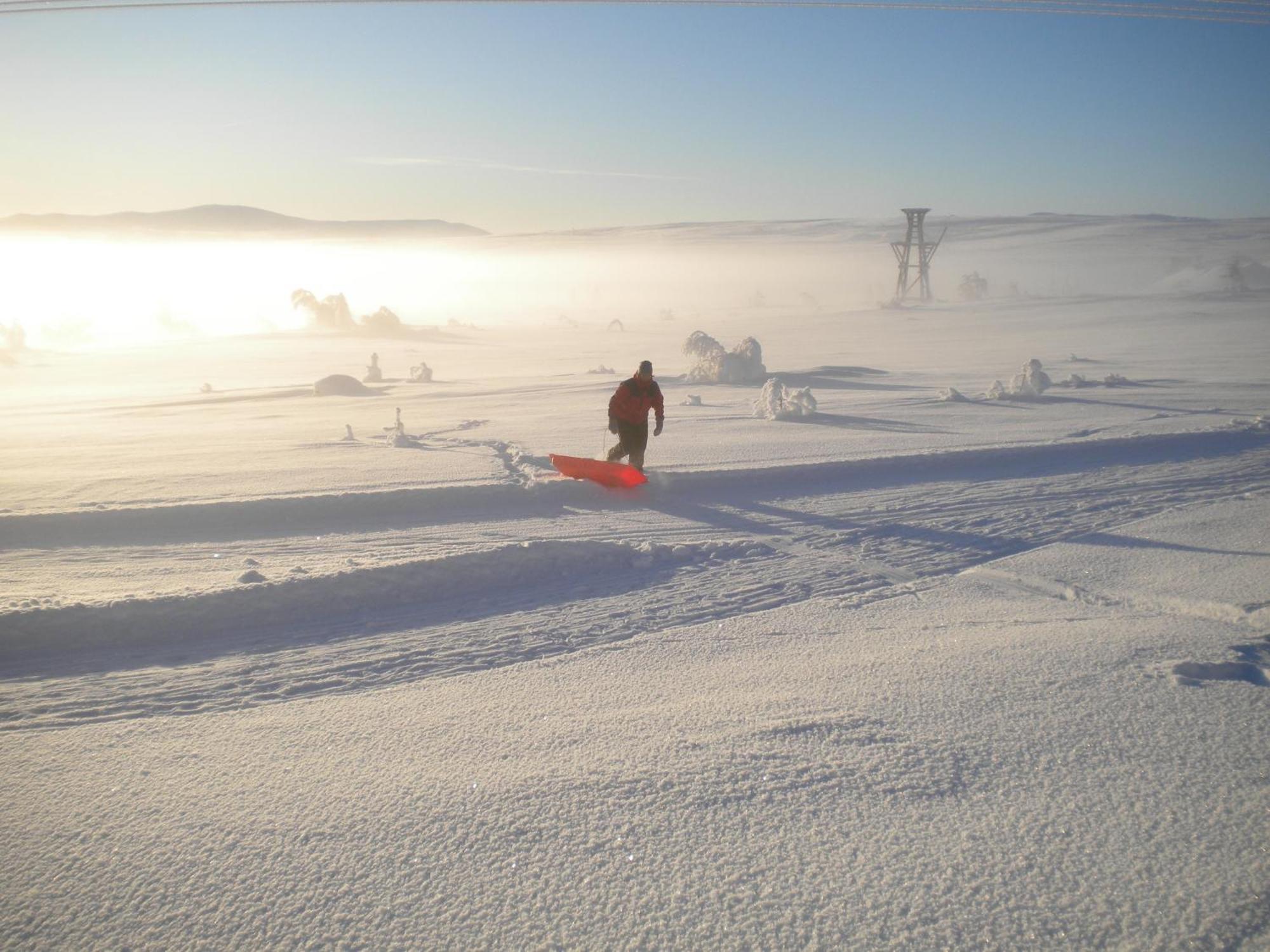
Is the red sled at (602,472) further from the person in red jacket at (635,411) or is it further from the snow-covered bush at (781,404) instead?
the snow-covered bush at (781,404)

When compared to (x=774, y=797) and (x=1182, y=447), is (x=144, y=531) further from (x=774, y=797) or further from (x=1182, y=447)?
(x=1182, y=447)

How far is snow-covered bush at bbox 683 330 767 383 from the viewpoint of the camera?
1859cm

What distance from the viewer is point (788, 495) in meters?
8.16

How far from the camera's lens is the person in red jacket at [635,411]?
8438 millimetres

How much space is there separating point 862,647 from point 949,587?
4.39 feet

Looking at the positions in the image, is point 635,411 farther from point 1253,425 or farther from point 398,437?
point 1253,425

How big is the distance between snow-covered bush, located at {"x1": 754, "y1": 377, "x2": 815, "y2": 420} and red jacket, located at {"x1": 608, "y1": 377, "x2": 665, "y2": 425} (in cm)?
431

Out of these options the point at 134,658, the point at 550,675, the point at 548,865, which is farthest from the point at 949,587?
the point at 134,658

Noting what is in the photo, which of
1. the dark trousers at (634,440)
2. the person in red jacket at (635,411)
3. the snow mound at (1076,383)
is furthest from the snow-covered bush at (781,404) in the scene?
the snow mound at (1076,383)

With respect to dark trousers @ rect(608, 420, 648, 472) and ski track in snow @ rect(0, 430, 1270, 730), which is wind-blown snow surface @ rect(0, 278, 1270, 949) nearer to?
ski track in snow @ rect(0, 430, 1270, 730)

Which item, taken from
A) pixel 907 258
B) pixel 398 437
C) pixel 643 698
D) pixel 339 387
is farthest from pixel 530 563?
pixel 907 258

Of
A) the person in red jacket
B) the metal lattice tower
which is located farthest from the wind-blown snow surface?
the metal lattice tower

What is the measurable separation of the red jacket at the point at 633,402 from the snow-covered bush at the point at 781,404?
431 centimetres

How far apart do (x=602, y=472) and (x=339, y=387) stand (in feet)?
37.3
